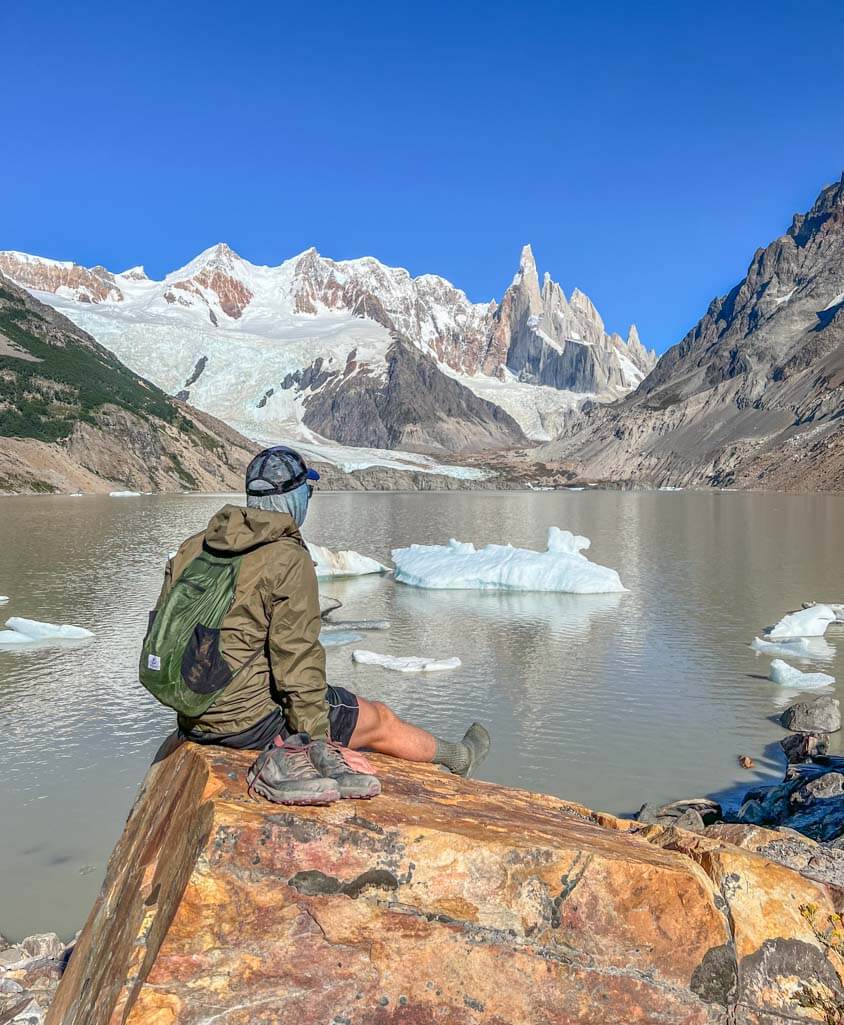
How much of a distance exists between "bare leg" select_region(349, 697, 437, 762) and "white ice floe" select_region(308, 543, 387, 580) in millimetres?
20423

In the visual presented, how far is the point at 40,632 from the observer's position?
15.8 m

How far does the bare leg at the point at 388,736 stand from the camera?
4566mm

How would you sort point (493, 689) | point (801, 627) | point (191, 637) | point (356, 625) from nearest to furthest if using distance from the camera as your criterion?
point (191, 637) < point (493, 689) < point (801, 627) < point (356, 625)

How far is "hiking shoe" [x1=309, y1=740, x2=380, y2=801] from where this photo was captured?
354 cm

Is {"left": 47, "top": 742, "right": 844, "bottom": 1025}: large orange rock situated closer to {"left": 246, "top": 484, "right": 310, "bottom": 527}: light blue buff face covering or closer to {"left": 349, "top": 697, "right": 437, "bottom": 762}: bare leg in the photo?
{"left": 349, "top": 697, "right": 437, "bottom": 762}: bare leg

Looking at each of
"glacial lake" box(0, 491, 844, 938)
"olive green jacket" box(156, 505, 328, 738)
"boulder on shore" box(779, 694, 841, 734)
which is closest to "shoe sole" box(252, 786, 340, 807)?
"olive green jacket" box(156, 505, 328, 738)

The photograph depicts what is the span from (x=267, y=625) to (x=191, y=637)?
362 mm

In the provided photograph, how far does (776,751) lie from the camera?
32.8 feet

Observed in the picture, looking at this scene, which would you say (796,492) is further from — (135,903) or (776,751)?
(135,903)

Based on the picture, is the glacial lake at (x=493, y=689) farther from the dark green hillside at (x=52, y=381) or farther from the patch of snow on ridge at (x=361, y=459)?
the patch of snow on ridge at (x=361, y=459)

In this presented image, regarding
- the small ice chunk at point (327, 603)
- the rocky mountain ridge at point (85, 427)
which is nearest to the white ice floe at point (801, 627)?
the small ice chunk at point (327, 603)

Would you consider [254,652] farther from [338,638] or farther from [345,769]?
[338,638]

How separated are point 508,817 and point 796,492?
110 m

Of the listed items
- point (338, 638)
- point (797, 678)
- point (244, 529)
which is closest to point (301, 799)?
point (244, 529)
